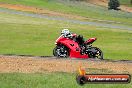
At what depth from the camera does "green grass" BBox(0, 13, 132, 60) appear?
85.5 ft

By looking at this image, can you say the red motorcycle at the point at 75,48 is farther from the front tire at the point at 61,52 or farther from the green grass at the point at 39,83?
the green grass at the point at 39,83

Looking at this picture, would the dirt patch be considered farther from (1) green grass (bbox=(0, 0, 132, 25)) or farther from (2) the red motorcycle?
(1) green grass (bbox=(0, 0, 132, 25))

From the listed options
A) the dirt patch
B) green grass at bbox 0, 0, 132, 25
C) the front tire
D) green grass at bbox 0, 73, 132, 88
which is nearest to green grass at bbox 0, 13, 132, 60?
the front tire

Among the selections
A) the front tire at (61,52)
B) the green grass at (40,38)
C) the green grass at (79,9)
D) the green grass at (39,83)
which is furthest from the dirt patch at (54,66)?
the green grass at (79,9)

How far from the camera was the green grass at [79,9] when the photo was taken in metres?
53.8

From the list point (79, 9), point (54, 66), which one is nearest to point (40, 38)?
point (54, 66)

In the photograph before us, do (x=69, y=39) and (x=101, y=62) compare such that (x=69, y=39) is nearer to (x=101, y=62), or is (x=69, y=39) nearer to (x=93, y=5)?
(x=101, y=62)

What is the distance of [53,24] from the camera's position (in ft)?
140

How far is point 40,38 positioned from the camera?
3316 cm

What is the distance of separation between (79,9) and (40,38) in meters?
25.9

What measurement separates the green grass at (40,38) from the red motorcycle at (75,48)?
13.5ft

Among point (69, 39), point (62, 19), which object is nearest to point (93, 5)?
point (62, 19)

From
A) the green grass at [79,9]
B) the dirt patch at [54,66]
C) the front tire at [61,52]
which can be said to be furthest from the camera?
the green grass at [79,9]

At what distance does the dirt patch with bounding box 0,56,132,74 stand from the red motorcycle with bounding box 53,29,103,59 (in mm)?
3015
